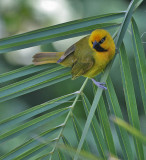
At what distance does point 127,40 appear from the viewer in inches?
97.7

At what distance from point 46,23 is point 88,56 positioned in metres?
1.62

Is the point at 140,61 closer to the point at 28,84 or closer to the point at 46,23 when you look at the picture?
the point at 28,84

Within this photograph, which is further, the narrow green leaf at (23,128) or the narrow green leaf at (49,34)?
the narrow green leaf at (23,128)

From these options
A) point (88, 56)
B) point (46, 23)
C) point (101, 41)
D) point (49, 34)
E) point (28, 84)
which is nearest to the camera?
point (49, 34)

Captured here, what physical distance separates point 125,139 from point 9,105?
1631 millimetres

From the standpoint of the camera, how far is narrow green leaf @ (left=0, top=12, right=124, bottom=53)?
1016 mm

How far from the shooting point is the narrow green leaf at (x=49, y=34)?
102 cm

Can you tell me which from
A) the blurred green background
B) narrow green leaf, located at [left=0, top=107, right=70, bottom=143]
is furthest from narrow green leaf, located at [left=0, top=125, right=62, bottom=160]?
the blurred green background

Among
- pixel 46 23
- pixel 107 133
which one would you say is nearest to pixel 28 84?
pixel 107 133

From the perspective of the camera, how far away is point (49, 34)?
1.05m

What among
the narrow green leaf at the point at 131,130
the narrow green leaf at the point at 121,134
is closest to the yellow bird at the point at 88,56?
the narrow green leaf at the point at 121,134

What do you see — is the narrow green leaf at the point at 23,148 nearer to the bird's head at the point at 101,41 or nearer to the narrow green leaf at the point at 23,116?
the narrow green leaf at the point at 23,116

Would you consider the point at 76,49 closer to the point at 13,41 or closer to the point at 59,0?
the point at 13,41

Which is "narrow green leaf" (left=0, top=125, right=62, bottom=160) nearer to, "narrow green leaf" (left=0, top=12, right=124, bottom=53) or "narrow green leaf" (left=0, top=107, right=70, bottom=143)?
"narrow green leaf" (left=0, top=107, right=70, bottom=143)
